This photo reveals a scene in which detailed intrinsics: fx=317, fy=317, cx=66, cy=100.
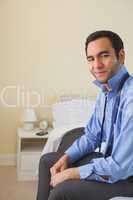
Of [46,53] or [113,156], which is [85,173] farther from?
[46,53]

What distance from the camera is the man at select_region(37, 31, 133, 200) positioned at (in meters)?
1.47

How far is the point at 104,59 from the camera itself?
5.29 feet

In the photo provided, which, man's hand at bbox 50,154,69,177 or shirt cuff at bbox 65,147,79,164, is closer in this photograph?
man's hand at bbox 50,154,69,177

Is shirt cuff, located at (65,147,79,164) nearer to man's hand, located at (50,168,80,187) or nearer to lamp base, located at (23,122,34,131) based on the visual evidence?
man's hand, located at (50,168,80,187)

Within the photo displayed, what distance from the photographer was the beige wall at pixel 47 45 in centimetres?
338

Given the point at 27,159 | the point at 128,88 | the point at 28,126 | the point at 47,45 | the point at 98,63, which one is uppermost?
the point at 47,45

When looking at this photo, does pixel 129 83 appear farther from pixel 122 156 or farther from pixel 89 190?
pixel 89 190

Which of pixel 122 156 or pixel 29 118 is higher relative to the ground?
pixel 122 156

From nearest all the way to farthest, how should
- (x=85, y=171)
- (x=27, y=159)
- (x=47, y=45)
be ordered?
(x=85, y=171), (x=27, y=159), (x=47, y=45)

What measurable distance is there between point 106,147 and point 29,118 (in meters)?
1.74

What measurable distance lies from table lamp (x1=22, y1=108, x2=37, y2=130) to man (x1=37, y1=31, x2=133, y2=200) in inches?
55.8

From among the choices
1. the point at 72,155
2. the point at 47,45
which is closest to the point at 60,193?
the point at 72,155

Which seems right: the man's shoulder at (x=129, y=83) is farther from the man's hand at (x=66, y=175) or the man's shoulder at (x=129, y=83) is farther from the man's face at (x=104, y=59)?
the man's hand at (x=66, y=175)

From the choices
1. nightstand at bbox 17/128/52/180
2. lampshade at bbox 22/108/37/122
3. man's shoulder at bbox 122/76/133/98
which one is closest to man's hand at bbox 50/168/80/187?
man's shoulder at bbox 122/76/133/98
